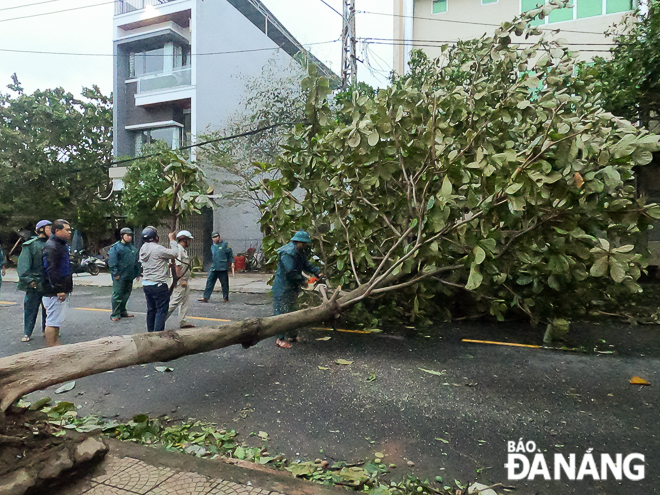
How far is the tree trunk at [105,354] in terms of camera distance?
279 centimetres

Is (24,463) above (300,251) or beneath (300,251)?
beneath

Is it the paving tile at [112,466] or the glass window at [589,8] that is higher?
the glass window at [589,8]

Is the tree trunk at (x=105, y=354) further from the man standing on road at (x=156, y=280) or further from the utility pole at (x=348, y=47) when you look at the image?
the utility pole at (x=348, y=47)

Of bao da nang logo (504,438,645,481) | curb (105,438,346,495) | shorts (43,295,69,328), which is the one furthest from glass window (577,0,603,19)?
curb (105,438,346,495)

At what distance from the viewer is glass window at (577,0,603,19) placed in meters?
16.2

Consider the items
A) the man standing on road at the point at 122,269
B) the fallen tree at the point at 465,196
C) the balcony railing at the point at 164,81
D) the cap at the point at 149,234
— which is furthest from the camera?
the balcony railing at the point at 164,81

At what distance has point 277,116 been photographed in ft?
52.2

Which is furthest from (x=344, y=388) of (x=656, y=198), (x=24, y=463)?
(x=656, y=198)

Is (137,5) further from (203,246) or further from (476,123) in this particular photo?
(476,123)

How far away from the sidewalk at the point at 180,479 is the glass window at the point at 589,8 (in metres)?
19.6

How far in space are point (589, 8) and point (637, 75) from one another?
9.18 meters

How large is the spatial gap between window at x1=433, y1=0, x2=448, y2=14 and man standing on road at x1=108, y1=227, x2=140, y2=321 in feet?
53.5

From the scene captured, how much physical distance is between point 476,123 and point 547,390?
10.8ft

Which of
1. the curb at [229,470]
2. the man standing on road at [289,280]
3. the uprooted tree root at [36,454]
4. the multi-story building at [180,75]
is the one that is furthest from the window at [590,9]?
the uprooted tree root at [36,454]
